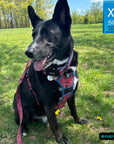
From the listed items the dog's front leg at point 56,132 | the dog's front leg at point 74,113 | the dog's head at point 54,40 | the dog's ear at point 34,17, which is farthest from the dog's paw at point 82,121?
the dog's ear at point 34,17

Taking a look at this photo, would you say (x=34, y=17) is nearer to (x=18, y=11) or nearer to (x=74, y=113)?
(x=74, y=113)

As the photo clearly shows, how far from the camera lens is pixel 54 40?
1.73 metres

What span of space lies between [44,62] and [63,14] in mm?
678

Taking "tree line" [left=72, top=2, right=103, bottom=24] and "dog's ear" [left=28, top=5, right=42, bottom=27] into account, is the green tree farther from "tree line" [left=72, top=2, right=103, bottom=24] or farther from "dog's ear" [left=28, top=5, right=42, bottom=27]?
"dog's ear" [left=28, top=5, right=42, bottom=27]

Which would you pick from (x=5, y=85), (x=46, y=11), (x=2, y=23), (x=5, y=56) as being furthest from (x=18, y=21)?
(x=5, y=85)

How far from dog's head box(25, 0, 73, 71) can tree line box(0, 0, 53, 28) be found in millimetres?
36829

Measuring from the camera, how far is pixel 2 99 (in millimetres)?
3264

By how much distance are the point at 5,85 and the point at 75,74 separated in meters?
2.59

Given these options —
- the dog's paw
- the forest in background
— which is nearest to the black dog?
the dog's paw

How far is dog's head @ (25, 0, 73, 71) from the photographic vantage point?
1.68 m

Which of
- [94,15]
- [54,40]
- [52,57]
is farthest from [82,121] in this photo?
[94,15]

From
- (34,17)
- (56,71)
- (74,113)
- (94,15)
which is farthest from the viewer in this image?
(94,15)

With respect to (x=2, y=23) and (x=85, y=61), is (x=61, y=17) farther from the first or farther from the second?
(x=2, y=23)

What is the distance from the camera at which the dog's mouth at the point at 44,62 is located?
5.55 feet
